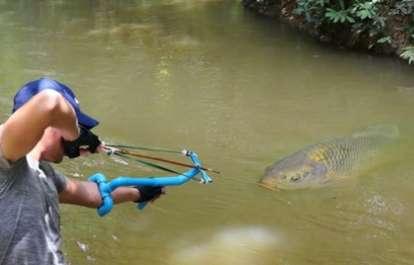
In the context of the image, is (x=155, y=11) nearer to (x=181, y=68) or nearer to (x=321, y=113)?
(x=181, y=68)

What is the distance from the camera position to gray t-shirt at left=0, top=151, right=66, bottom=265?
179 centimetres

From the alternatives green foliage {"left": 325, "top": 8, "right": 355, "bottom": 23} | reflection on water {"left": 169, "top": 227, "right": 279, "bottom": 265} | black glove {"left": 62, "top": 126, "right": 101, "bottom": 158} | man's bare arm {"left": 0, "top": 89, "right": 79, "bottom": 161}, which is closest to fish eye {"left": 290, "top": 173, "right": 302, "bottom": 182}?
reflection on water {"left": 169, "top": 227, "right": 279, "bottom": 265}

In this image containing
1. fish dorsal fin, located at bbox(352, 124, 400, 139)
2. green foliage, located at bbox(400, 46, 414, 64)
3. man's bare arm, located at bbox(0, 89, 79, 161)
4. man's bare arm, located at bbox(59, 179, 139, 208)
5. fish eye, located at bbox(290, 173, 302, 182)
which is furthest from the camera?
green foliage, located at bbox(400, 46, 414, 64)

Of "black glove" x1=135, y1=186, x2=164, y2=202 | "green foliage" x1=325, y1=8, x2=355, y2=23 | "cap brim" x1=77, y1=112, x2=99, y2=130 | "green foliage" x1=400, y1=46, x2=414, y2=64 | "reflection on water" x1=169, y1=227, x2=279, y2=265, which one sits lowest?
"reflection on water" x1=169, y1=227, x2=279, y2=265

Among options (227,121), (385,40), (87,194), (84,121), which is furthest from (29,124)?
(385,40)

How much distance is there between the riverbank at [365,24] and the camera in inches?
374

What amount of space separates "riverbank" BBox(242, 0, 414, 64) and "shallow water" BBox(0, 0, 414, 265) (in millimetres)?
278

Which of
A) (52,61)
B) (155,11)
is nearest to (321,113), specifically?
(52,61)

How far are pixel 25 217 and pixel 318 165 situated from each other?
3447 mm

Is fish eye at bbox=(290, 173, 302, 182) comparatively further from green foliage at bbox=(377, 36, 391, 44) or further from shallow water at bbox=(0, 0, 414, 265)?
green foliage at bbox=(377, 36, 391, 44)

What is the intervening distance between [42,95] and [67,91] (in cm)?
23

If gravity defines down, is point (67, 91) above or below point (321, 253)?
above

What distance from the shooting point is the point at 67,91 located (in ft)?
6.44

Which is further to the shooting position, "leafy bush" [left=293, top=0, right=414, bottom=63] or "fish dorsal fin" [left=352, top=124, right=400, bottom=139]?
"leafy bush" [left=293, top=0, right=414, bottom=63]
